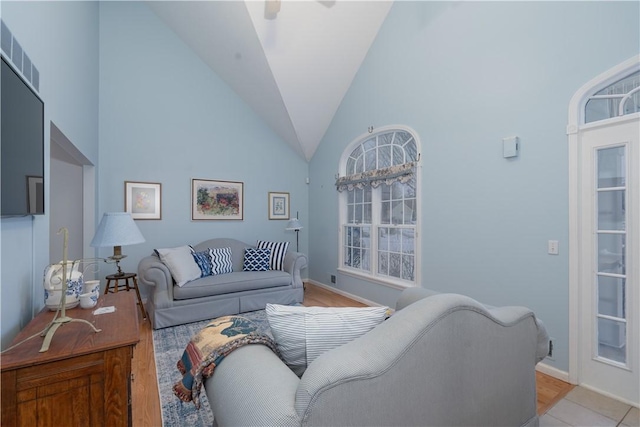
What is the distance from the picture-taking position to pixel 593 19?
2.12 meters

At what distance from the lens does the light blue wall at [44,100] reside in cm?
128

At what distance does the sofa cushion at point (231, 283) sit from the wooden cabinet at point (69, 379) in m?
2.09

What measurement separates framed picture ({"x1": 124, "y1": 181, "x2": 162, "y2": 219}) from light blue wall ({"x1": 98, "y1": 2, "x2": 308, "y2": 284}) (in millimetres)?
67

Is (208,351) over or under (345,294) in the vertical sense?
over

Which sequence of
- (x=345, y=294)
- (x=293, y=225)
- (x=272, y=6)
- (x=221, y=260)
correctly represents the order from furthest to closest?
1. (x=293, y=225)
2. (x=345, y=294)
3. (x=221, y=260)
4. (x=272, y=6)

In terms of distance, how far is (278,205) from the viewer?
5340mm

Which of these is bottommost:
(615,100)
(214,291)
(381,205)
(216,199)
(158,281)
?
(214,291)

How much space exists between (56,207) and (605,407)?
620cm

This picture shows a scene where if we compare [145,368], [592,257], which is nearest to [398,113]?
[592,257]

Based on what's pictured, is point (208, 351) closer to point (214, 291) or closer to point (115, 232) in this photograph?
point (115, 232)

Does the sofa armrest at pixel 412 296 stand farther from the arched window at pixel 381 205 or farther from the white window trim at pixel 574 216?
the arched window at pixel 381 205

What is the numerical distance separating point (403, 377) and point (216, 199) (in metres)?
4.30

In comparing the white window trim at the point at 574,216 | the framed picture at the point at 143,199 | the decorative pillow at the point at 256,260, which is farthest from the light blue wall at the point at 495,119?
the framed picture at the point at 143,199

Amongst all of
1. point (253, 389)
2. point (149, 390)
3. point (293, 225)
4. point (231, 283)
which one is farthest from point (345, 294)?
point (253, 389)
